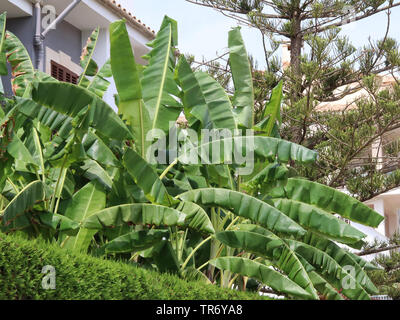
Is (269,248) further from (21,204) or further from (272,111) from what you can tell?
(21,204)

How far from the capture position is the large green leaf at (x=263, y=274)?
5781 millimetres

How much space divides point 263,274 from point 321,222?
2.90 feet

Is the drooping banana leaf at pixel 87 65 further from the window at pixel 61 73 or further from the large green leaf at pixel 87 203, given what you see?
the window at pixel 61 73

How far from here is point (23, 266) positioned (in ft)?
12.9

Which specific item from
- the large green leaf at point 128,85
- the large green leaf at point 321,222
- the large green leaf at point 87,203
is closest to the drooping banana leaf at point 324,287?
the large green leaf at point 321,222

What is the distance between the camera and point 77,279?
446cm

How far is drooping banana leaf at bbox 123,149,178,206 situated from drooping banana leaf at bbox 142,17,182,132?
1.12 metres

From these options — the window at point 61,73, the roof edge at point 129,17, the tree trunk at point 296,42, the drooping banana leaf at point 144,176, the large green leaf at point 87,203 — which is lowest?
the large green leaf at point 87,203

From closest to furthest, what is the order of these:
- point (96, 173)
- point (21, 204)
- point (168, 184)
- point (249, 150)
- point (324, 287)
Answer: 1. point (21, 204)
2. point (249, 150)
3. point (324, 287)
4. point (96, 173)
5. point (168, 184)

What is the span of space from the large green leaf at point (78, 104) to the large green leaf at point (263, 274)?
60.6 inches

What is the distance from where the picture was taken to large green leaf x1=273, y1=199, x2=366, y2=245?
21.1 ft

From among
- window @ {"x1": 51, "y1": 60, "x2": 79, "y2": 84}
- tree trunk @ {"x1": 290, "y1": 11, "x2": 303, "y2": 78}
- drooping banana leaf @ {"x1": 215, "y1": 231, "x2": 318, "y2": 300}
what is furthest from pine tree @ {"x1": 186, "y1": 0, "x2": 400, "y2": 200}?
drooping banana leaf @ {"x1": 215, "y1": 231, "x2": 318, "y2": 300}

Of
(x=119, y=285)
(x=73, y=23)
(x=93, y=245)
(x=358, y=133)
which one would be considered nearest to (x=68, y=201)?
(x=93, y=245)

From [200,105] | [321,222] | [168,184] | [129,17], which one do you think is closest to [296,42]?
[129,17]
